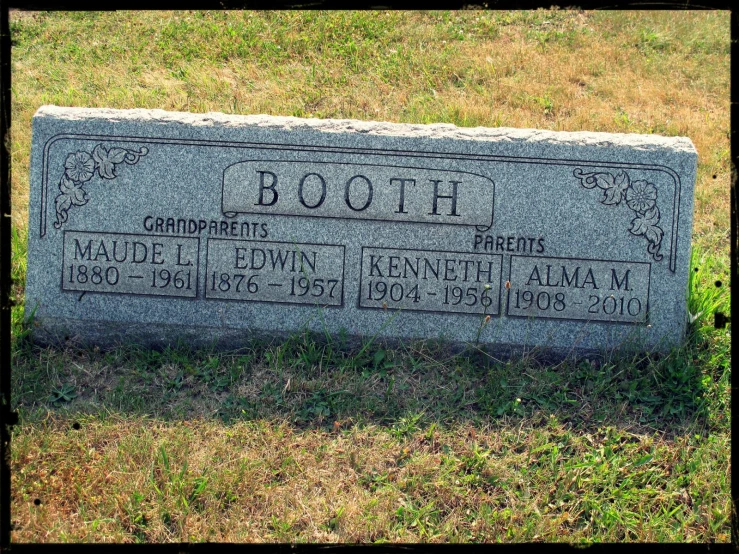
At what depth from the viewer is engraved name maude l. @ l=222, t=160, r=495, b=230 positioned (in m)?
3.64

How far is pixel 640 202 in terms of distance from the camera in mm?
3635

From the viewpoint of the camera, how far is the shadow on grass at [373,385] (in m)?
3.31

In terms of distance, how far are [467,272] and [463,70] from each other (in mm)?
2907

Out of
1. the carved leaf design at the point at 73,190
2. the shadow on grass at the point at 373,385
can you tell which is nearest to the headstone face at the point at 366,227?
the carved leaf design at the point at 73,190

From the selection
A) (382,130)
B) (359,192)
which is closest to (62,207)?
(359,192)

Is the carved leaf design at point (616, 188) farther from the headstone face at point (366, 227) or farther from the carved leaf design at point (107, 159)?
the carved leaf design at point (107, 159)

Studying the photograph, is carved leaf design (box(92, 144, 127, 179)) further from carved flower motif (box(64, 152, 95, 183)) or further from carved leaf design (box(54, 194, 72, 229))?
carved leaf design (box(54, 194, 72, 229))

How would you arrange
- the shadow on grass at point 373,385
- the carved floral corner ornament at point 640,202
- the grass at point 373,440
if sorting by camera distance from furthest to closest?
the carved floral corner ornament at point 640,202 < the shadow on grass at point 373,385 < the grass at point 373,440

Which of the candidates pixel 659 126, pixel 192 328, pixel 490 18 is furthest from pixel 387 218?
pixel 490 18

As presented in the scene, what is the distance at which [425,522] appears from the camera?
282 cm

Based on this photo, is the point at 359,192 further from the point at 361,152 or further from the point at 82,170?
the point at 82,170

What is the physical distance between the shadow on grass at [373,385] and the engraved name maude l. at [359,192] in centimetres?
70

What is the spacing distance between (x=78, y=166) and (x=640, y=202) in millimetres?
2984

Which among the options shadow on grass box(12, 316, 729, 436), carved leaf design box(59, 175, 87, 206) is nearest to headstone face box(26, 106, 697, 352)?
carved leaf design box(59, 175, 87, 206)
